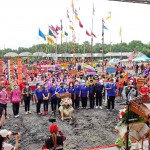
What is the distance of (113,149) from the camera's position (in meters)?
6.46

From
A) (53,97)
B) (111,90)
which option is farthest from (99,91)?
(53,97)

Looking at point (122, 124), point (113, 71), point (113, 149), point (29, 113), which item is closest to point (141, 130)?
point (122, 124)

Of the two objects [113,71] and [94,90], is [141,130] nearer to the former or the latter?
[94,90]

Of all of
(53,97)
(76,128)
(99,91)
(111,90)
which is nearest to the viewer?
(76,128)

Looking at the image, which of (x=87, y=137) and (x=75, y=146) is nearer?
(x=75, y=146)

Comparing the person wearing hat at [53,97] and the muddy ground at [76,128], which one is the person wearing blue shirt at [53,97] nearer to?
the person wearing hat at [53,97]

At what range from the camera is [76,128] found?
9.66 metres

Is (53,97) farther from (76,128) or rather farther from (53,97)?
(76,128)

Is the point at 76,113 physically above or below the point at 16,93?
below

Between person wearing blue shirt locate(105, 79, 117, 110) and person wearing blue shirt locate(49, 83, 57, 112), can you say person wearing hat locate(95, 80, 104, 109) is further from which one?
person wearing blue shirt locate(49, 83, 57, 112)

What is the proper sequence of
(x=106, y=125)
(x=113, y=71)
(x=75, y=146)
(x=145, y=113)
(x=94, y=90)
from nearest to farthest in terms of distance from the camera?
(x=145, y=113) < (x=75, y=146) < (x=106, y=125) < (x=94, y=90) < (x=113, y=71)

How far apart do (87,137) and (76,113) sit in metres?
3.45

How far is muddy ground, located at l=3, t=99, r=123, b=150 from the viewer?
8.09 metres

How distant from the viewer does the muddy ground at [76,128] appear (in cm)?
809
